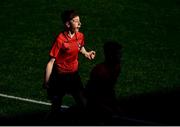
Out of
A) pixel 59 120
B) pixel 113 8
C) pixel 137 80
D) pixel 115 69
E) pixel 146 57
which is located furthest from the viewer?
pixel 113 8

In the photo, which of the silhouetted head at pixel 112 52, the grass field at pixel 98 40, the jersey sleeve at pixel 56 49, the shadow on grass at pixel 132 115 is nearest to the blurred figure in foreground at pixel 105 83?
the silhouetted head at pixel 112 52

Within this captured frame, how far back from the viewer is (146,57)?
16.4 metres

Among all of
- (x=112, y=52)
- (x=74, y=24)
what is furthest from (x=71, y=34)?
(x=112, y=52)

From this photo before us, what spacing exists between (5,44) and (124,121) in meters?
8.30

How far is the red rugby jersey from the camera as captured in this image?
32.8 ft

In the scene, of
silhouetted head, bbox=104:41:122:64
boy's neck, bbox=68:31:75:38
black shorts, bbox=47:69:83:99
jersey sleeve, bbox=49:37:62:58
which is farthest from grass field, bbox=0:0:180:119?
silhouetted head, bbox=104:41:122:64

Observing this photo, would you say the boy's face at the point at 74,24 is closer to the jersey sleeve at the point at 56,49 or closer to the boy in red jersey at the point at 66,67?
the boy in red jersey at the point at 66,67

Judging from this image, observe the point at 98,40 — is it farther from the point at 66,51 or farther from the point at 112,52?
the point at 112,52

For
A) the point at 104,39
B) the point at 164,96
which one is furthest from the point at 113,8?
the point at 164,96

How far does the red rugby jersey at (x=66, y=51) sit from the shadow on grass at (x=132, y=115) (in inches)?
37.2

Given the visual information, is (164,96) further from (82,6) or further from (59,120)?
(82,6)

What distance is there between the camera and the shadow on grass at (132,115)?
10.7 m

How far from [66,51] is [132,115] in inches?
87.3

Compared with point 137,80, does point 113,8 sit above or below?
above
